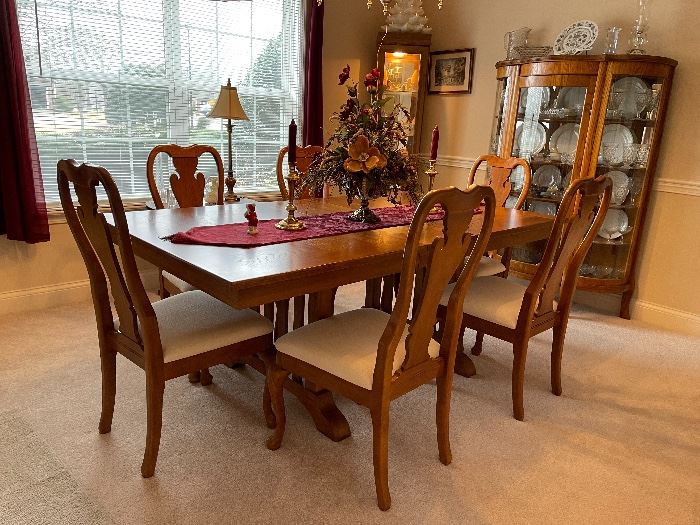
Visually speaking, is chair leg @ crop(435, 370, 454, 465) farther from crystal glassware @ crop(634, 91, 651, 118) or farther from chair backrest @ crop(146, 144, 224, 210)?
crystal glassware @ crop(634, 91, 651, 118)

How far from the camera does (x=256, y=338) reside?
1956mm

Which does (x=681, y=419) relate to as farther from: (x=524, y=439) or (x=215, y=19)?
(x=215, y=19)

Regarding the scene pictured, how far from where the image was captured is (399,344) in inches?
70.9

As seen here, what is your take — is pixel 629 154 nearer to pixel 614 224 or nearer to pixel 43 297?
pixel 614 224

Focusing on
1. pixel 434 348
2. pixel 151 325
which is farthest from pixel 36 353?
pixel 434 348

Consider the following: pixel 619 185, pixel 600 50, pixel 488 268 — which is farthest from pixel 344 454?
pixel 600 50

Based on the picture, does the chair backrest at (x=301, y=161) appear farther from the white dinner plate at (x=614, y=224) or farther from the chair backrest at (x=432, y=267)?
the white dinner plate at (x=614, y=224)

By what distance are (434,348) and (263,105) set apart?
2.86m

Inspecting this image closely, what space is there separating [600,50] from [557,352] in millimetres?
2167

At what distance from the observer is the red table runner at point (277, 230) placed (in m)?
1.93

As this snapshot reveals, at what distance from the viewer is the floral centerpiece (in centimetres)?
212

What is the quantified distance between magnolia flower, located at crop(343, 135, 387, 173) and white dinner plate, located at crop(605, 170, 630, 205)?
204 centimetres

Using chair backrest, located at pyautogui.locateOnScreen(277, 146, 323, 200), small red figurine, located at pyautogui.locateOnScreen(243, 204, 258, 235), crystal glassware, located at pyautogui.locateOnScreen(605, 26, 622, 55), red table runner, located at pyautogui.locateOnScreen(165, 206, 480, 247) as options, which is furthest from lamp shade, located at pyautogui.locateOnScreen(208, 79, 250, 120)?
crystal glassware, located at pyautogui.locateOnScreen(605, 26, 622, 55)

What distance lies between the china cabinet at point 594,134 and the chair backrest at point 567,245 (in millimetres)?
1285
